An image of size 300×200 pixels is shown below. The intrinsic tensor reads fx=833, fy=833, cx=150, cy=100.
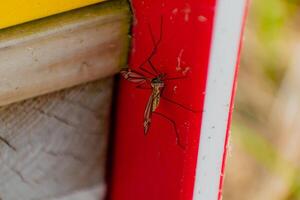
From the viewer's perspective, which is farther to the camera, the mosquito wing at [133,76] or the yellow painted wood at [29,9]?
the mosquito wing at [133,76]

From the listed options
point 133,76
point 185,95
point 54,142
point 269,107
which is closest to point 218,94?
point 185,95

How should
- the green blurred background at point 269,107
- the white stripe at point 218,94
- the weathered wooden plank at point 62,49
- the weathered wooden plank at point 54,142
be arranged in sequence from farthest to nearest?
1. the green blurred background at point 269,107
2. the weathered wooden plank at point 54,142
3. the weathered wooden plank at point 62,49
4. the white stripe at point 218,94

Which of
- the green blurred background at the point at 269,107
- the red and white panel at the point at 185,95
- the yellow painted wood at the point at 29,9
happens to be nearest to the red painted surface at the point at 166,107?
the red and white panel at the point at 185,95

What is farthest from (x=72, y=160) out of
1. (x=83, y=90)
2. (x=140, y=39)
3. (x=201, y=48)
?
(x=201, y=48)

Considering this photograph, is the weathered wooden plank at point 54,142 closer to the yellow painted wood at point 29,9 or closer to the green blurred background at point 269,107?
the yellow painted wood at point 29,9

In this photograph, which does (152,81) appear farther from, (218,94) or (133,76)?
(218,94)

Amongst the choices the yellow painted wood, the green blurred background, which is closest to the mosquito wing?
the yellow painted wood

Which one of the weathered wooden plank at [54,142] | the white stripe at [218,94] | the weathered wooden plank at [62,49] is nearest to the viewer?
the white stripe at [218,94]
